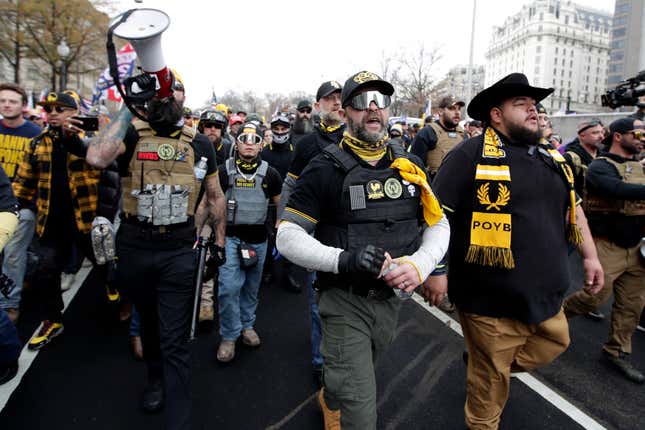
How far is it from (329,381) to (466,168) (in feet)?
4.95

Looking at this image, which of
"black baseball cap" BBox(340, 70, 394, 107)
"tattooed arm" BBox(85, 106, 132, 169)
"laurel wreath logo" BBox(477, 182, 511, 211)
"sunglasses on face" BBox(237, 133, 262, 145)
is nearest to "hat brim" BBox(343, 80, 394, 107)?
"black baseball cap" BBox(340, 70, 394, 107)

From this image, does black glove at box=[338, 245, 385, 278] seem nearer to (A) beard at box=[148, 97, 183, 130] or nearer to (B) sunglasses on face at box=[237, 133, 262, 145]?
(A) beard at box=[148, 97, 183, 130]

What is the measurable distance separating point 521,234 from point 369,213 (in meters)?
1.00

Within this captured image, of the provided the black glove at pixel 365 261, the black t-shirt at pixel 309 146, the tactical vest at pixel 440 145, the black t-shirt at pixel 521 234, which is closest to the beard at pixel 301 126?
the tactical vest at pixel 440 145

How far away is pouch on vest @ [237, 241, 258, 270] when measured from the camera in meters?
3.67

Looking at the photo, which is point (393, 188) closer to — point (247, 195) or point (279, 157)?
point (247, 195)

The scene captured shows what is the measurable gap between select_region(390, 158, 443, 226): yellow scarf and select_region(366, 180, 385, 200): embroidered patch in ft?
0.51

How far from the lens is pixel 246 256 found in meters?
3.68

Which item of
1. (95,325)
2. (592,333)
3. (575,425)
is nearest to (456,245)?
(575,425)

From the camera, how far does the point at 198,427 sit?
2.81 meters

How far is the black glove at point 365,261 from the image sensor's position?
186cm

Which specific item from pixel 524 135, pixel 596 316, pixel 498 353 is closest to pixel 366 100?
pixel 524 135

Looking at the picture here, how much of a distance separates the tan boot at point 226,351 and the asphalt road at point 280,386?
0.07m

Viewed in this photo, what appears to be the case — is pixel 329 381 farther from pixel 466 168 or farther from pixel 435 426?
pixel 466 168
